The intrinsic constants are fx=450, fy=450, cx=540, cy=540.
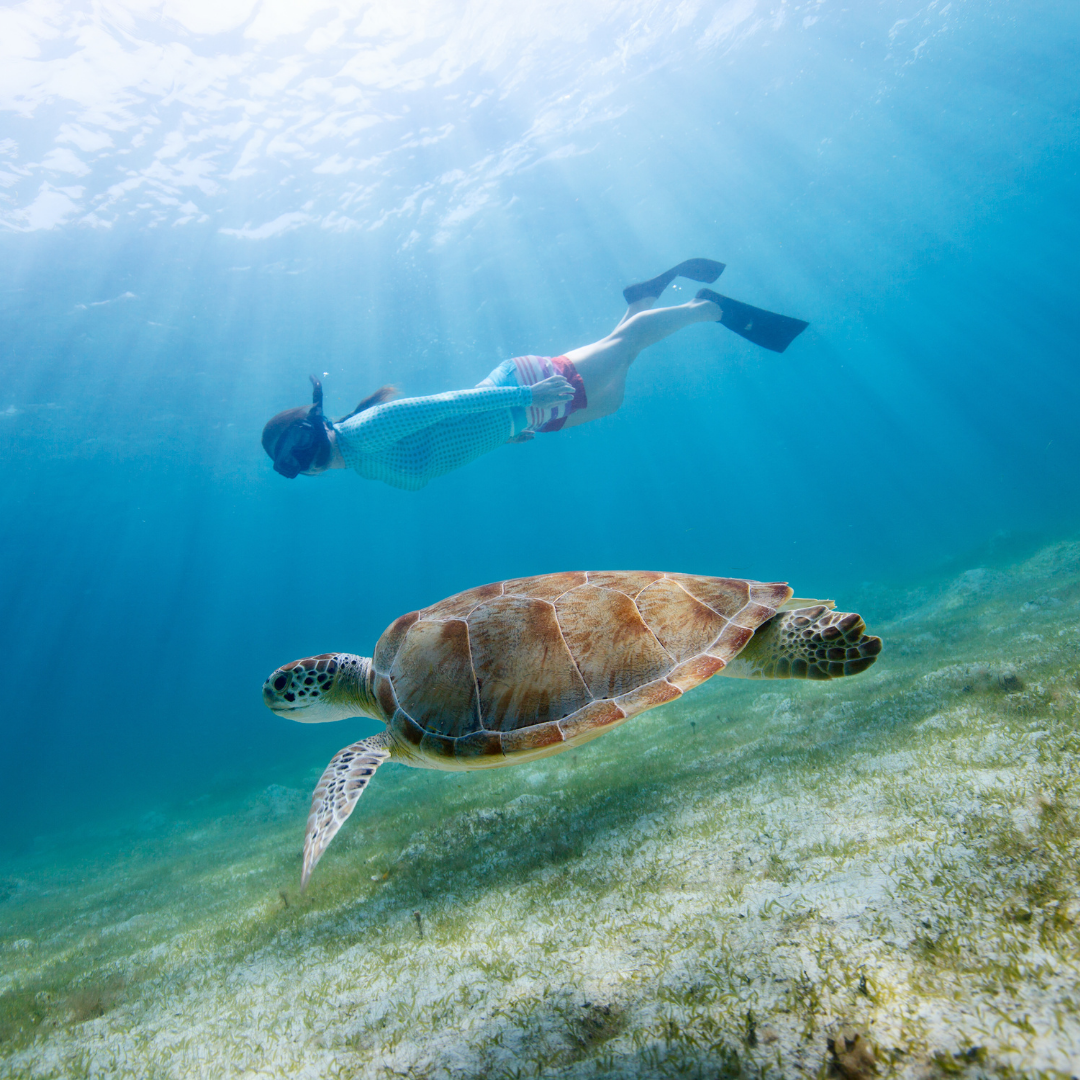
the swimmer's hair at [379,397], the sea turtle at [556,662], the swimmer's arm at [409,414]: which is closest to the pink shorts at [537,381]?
the swimmer's arm at [409,414]

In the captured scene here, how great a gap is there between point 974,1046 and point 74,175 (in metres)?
22.7

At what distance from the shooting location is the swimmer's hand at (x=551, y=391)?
598cm

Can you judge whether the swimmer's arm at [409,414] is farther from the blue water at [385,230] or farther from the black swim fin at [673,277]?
the blue water at [385,230]

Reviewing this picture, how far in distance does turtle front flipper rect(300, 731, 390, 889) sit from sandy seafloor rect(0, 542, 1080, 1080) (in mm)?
603

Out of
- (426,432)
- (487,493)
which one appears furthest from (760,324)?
(487,493)

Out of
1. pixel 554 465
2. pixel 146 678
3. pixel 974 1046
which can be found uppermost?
pixel 554 465

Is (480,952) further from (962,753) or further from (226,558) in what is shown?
(226,558)

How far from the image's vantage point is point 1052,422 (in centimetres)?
5225

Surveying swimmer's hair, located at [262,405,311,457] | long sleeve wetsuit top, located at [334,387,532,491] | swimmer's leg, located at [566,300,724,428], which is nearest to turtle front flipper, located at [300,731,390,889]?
long sleeve wetsuit top, located at [334,387,532,491]

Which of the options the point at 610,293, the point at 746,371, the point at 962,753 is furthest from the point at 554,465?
the point at 962,753

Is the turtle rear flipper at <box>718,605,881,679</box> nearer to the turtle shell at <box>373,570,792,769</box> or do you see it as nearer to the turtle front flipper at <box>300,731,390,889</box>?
the turtle shell at <box>373,570,792,769</box>

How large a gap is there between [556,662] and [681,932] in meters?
1.23

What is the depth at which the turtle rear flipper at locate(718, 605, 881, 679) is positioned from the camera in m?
2.42

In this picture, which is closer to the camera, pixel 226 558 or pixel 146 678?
pixel 226 558
